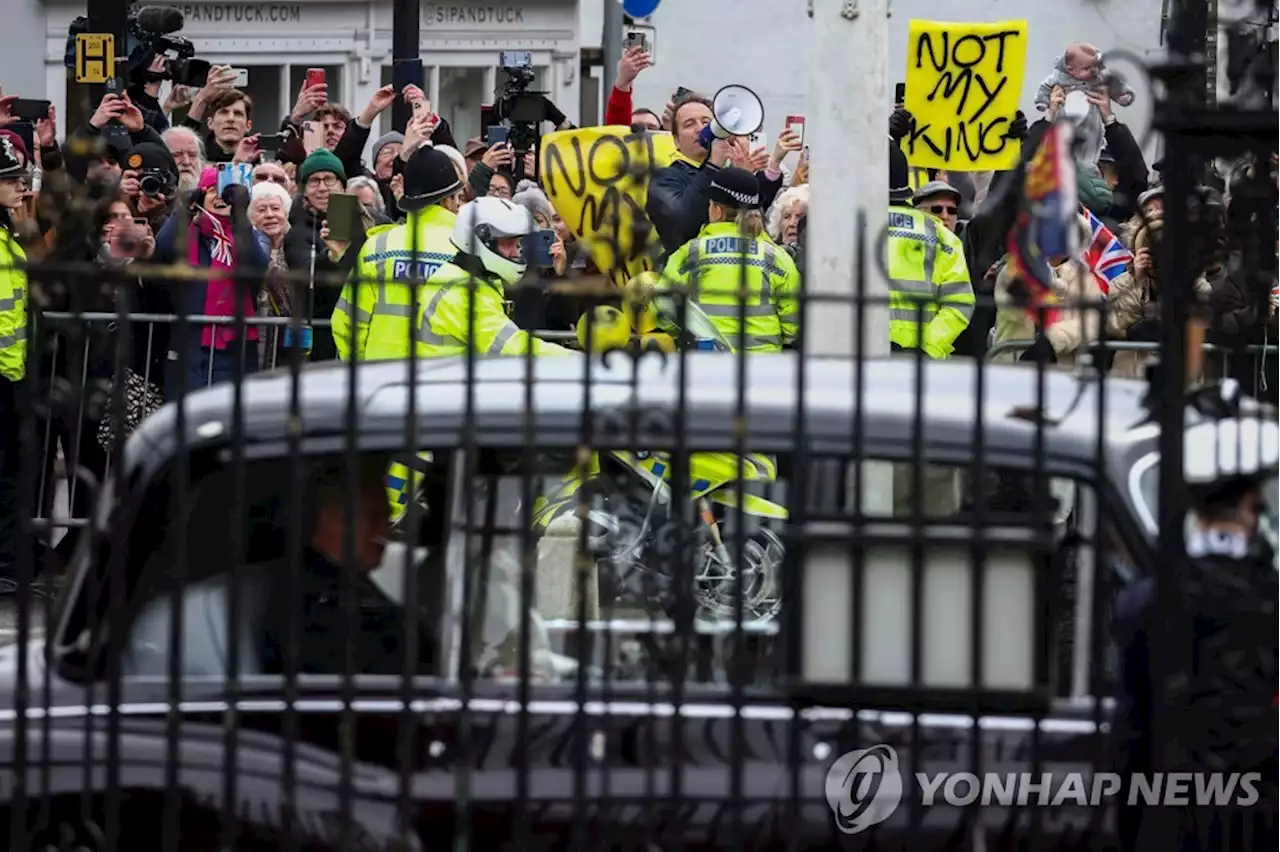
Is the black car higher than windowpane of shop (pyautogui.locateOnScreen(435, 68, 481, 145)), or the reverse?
windowpane of shop (pyautogui.locateOnScreen(435, 68, 481, 145))

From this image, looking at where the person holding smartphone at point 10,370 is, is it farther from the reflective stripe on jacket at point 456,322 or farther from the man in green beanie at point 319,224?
the reflective stripe on jacket at point 456,322

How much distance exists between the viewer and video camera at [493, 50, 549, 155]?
57.1 ft

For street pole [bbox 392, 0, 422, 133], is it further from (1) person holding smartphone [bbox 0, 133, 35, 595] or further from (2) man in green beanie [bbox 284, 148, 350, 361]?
(1) person holding smartphone [bbox 0, 133, 35, 595]

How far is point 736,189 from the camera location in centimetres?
1088

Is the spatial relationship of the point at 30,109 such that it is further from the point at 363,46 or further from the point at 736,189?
the point at 363,46

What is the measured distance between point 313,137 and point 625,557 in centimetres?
985

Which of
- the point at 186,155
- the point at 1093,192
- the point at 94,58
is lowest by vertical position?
the point at 1093,192

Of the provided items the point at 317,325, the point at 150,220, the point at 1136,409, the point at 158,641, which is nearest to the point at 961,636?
the point at 1136,409

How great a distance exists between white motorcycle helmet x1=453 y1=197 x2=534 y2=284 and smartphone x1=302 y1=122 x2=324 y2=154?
5648 mm

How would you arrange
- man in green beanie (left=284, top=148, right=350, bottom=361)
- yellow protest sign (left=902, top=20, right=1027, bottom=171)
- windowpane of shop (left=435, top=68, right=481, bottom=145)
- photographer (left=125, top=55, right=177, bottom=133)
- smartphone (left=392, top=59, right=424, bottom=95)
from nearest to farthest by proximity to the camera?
man in green beanie (left=284, top=148, right=350, bottom=361) < yellow protest sign (left=902, top=20, right=1027, bottom=171) < photographer (left=125, top=55, right=177, bottom=133) < smartphone (left=392, top=59, right=424, bottom=95) < windowpane of shop (left=435, top=68, right=481, bottom=145)

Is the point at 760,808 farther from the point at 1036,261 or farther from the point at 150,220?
the point at 150,220


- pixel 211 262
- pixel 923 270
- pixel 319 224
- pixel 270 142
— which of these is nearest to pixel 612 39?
pixel 270 142

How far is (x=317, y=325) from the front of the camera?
1109 centimetres

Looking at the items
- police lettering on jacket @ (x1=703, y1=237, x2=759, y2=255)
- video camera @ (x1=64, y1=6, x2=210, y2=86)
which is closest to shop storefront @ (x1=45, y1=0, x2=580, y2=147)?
video camera @ (x1=64, y1=6, x2=210, y2=86)
